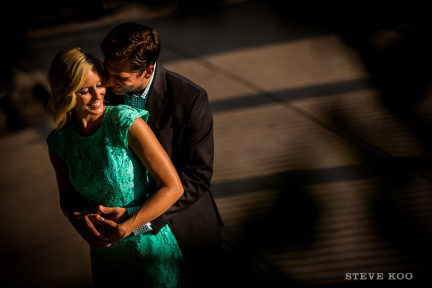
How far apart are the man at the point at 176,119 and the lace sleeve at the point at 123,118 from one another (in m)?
0.12

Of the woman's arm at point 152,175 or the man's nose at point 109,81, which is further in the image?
the man's nose at point 109,81

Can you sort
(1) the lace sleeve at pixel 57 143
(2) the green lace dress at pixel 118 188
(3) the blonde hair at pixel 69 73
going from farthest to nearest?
(1) the lace sleeve at pixel 57 143 → (2) the green lace dress at pixel 118 188 → (3) the blonde hair at pixel 69 73

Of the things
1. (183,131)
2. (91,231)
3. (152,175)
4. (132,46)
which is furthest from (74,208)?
(132,46)


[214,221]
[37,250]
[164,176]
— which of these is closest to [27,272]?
[37,250]

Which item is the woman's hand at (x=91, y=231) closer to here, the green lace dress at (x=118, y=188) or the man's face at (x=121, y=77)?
the green lace dress at (x=118, y=188)

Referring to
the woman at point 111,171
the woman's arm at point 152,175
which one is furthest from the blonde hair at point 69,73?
the woman's arm at point 152,175

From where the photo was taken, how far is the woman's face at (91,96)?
157 centimetres

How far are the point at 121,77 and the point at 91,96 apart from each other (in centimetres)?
15

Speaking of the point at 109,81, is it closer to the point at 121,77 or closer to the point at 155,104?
the point at 121,77

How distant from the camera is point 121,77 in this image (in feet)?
5.44

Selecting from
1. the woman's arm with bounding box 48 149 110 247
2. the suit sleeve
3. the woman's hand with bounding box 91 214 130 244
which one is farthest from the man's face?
the woman's hand with bounding box 91 214 130 244

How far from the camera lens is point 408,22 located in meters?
5.77

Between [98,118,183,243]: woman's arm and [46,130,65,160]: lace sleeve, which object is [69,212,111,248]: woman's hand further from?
[46,130,65,160]: lace sleeve

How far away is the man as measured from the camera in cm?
169
